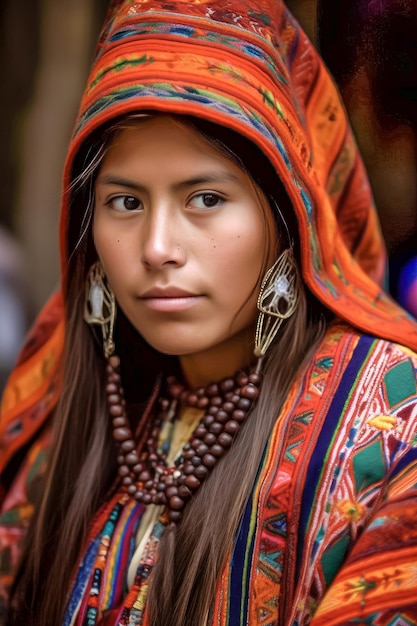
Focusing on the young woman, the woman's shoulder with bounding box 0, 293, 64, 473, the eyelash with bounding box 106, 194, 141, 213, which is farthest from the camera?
the woman's shoulder with bounding box 0, 293, 64, 473

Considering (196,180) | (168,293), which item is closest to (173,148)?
(196,180)

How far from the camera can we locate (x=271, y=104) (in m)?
1.04

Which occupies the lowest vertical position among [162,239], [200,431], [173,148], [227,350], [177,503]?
[177,503]

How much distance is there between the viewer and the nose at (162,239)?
1.01 meters

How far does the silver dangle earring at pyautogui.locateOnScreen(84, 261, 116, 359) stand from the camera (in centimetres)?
121

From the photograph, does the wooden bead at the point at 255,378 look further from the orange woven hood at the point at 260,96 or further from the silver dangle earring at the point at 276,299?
the orange woven hood at the point at 260,96

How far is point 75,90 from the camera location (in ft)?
6.35

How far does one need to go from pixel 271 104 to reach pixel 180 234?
22 centimetres

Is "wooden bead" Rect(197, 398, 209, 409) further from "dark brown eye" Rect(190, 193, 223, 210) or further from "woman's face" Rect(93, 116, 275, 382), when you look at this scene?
"dark brown eye" Rect(190, 193, 223, 210)

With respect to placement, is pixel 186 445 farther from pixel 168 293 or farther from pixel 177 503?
pixel 168 293

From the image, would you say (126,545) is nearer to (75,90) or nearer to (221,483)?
(221,483)

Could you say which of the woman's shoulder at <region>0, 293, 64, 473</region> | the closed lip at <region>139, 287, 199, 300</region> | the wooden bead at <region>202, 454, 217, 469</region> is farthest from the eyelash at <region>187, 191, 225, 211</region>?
the woman's shoulder at <region>0, 293, 64, 473</region>

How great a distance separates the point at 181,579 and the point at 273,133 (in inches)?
24.3

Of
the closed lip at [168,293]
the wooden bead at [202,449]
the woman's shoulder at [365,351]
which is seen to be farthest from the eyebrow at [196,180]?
the wooden bead at [202,449]
